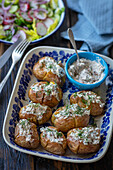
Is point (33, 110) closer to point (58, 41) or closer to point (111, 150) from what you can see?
point (111, 150)

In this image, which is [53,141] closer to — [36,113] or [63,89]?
[36,113]

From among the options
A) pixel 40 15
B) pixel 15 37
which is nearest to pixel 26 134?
pixel 15 37

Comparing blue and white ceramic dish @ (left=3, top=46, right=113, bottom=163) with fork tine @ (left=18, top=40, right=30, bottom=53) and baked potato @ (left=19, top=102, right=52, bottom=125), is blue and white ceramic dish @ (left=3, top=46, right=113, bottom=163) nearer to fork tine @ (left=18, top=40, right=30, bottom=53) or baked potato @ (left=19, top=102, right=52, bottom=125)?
baked potato @ (left=19, top=102, right=52, bottom=125)

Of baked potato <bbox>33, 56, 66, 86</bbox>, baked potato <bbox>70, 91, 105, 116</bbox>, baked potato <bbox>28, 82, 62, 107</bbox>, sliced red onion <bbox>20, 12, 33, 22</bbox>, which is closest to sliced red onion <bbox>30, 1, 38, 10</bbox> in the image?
sliced red onion <bbox>20, 12, 33, 22</bbox>

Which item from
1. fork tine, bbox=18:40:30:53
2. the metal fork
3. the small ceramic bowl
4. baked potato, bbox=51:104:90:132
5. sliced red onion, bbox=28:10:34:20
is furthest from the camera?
sliced red onion, bbox=28:10:34:20

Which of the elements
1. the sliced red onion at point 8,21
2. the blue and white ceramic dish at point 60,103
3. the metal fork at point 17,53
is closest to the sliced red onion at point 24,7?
the sliced red onion at point 8,21
